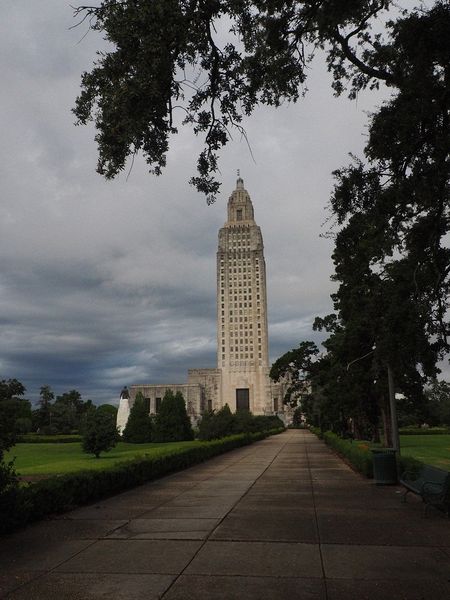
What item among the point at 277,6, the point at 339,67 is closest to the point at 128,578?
the point at 277,6

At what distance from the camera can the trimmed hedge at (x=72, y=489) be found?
29.9 ft

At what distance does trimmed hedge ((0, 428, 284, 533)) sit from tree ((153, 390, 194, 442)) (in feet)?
124

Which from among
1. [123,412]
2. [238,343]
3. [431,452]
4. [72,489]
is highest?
[238,343]

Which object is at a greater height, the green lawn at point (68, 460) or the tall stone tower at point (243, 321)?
the tall stone tower at point (243, 321)

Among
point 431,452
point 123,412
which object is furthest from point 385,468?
point 123,412

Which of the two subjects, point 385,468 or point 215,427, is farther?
point 215,427

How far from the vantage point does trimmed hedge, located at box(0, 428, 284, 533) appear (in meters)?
9.10

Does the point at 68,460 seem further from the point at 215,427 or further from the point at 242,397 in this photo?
the point at 242,397

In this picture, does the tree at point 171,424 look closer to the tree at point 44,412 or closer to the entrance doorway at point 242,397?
the tree at point 44,412

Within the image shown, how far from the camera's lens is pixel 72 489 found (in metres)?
11.7

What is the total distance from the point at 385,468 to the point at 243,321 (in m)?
114

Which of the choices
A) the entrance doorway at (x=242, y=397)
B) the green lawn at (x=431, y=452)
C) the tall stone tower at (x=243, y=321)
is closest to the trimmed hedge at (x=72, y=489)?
the green lawn at (x=431, y=452)

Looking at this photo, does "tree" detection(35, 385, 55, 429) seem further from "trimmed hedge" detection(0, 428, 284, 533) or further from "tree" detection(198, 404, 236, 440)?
"trimmed hedge" detection(0, 428, 284, 533)

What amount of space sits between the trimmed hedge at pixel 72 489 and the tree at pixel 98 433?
15907mm
